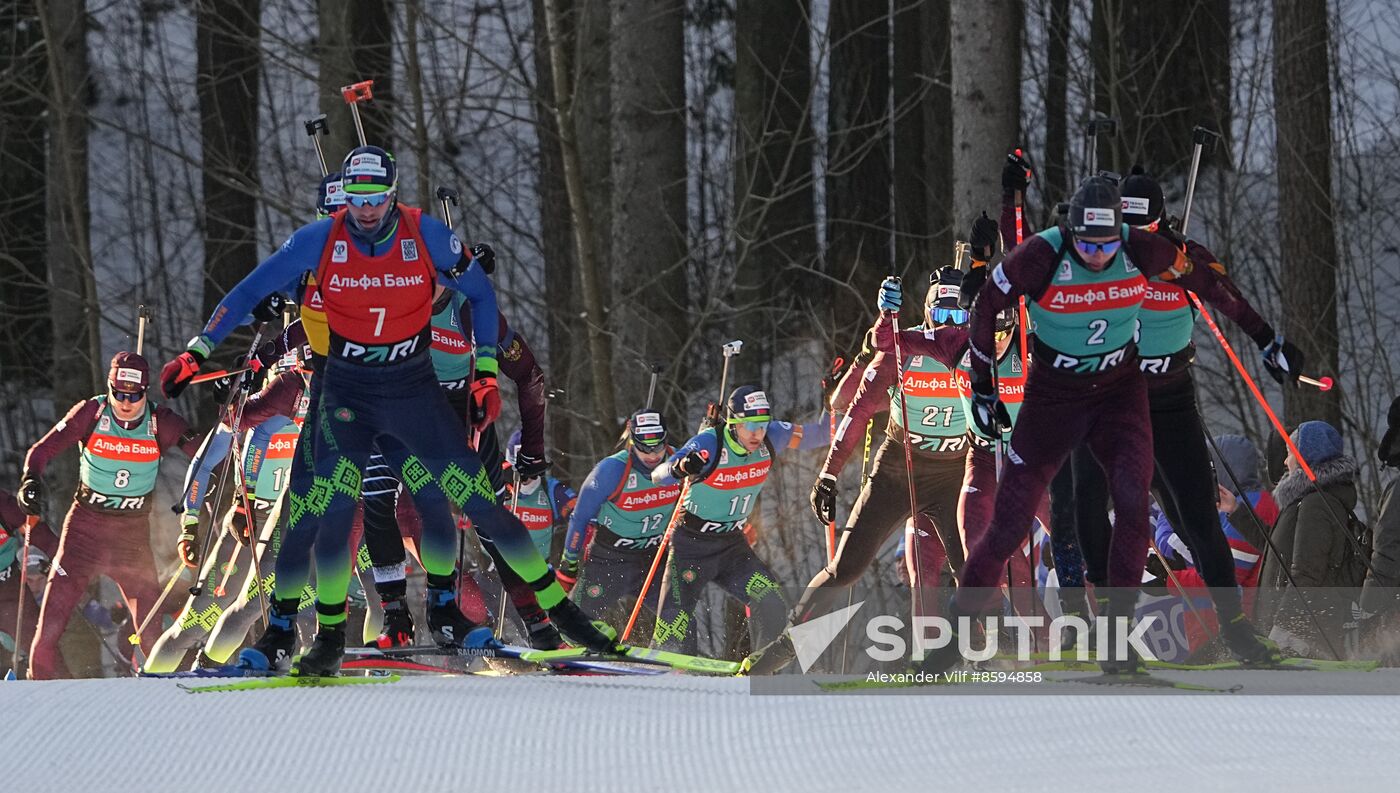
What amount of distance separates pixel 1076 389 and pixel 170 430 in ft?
21.0

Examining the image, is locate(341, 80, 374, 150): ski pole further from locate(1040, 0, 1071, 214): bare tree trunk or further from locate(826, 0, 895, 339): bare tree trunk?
locate(1040, 0, 1071, 214): bare tree trunk

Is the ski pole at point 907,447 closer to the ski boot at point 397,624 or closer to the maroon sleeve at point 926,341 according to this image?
the maroon sleeve at point 926,341

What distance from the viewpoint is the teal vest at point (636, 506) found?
11164mm

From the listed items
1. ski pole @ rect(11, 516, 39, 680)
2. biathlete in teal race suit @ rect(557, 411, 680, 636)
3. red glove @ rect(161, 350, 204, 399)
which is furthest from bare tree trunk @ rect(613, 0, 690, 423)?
red glove @ rect(161, 350, 204, 399)

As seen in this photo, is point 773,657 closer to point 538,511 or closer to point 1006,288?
point 538,511

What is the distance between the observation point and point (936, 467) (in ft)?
30.8

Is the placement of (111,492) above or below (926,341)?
below

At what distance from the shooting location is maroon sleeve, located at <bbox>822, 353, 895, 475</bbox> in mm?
9438

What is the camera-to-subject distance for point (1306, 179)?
1401 cm

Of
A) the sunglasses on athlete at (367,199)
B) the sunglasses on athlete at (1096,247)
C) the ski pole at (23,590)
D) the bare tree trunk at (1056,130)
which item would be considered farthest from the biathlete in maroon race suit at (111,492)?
the bare tree trunk at (1056,130)

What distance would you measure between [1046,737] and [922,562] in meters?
4.23

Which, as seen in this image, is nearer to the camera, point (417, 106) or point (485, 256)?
point (485, 256)

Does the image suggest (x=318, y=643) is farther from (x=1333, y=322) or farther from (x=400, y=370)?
(x=1333, y=322)

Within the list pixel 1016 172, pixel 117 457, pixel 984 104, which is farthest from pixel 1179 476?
pixel 117 457
